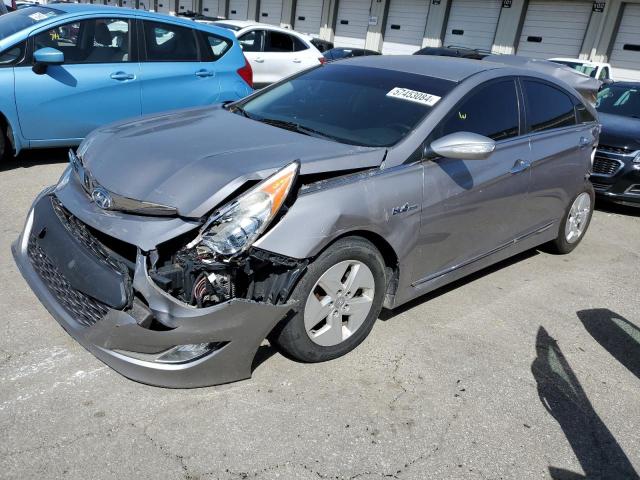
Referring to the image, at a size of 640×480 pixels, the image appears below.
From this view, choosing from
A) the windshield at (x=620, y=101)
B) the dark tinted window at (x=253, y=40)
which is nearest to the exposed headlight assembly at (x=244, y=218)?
the windshield at (x=620, y=101)

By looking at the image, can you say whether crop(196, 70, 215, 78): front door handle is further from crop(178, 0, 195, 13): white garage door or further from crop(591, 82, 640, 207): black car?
crop(178, 0, 195, 13): white garage door

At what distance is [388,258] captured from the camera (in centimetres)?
320

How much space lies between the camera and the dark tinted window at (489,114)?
3479 mm

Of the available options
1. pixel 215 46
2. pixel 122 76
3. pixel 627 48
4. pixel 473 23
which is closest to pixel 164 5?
pixel 473 23

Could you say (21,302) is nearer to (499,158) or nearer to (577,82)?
(499,158)

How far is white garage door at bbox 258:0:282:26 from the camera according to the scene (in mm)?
29141

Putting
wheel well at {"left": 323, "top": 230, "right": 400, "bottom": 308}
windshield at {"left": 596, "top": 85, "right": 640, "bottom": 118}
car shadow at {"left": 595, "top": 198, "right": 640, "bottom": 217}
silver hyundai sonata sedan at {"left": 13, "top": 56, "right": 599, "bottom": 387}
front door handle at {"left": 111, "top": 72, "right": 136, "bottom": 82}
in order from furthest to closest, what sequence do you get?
windshield at {"left": 596, "top": 85, "right": 640, "bottom": 118}, car shadow at {"left": 595, "top": 198, "right": 640, "bottom": 217}, front door handle at {"left": 111, "top": 72, "right": 136, "bottom": 82}, wheel well at {"left": 323, "top": 230, "right": 400, "bottom": 308}, silver hyundai sonata sedan at {"left": 13, "top": 56, "right": 599, "bottom": 387}

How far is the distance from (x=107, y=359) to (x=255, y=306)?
0.69 m

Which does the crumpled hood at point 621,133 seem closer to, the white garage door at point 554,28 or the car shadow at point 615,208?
the car shadow at point 615,208

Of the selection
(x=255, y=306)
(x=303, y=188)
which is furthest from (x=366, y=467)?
(x=303, y=188)

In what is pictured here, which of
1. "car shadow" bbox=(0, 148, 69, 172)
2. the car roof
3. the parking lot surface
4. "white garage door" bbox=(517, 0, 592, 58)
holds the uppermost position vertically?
"white garage door" bbox=(517, 0, 592, 58)

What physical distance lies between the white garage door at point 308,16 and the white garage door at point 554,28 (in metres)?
10.6

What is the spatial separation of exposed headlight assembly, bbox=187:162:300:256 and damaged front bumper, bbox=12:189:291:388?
0.25m

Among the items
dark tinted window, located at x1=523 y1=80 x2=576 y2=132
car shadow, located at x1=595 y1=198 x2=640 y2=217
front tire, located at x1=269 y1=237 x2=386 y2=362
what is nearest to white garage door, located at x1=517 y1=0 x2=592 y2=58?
car shadow, located at x1=595 y1=198 x2=640 y2=217
